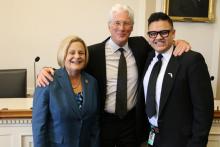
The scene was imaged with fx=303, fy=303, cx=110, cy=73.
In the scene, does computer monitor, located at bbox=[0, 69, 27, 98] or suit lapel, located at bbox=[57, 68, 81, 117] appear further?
computer monitor, located at bbox=[0, 69, 27, 98]

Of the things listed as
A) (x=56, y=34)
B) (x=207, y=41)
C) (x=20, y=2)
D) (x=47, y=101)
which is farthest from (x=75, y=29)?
(x=47, y=101)

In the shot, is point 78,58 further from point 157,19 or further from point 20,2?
point 20,2

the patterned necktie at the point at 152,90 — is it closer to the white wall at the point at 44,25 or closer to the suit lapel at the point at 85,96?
the suit lapel at the point at 85,96

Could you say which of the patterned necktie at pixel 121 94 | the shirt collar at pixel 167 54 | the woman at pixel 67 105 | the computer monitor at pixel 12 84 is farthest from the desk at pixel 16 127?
the computer monitor at pixel 12 84

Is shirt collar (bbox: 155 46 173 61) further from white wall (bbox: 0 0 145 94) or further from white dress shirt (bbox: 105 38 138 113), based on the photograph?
white wall (bbox: 0 0 145 94)

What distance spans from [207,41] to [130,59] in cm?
209

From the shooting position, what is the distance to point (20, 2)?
3.90 m

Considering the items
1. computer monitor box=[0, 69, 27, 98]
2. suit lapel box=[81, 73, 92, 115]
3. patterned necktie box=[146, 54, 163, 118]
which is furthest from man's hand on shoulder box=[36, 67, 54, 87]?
computer monitor box=[0, 69, 27, 98]

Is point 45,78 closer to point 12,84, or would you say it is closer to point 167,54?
point 167,54

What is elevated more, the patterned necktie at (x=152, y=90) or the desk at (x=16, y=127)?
the patterned necktie at (x=152, y=90)

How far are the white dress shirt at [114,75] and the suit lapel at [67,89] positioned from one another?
0.28m

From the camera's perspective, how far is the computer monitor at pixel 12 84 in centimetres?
323

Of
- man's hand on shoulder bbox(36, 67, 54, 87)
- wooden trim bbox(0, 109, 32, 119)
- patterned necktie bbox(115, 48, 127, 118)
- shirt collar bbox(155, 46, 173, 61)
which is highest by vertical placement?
shirt collar bbox(155, 46, 173, 61)

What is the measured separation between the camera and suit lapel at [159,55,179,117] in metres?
1.58
